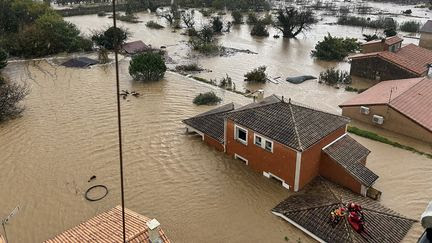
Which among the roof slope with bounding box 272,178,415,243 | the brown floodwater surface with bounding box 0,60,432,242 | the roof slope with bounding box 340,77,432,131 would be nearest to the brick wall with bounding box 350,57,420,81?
the roof slope with bounding box 340,77,432,131

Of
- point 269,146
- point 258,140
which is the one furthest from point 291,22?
point 269,146

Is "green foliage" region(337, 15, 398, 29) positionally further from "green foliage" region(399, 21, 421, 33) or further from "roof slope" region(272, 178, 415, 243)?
"roof slope" region(272, 178, 415, 243)

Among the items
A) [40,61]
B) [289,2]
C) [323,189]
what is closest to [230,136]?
[323,189]

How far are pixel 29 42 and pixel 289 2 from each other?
69042 millimetres

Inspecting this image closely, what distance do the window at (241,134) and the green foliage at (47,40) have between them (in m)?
30.7

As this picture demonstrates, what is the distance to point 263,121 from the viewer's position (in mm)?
19125

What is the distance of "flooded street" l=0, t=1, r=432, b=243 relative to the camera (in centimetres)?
1664

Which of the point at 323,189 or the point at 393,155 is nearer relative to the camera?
the point at 323,189

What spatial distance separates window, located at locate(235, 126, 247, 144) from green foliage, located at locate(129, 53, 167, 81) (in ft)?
50.9

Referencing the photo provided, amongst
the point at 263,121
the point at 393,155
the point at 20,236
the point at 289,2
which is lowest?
the point at 20,236

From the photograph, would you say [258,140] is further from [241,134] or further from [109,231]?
[109,231]

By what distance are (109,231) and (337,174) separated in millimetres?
10775

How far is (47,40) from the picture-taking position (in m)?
42.2

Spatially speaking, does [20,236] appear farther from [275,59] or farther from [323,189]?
[275,59]
